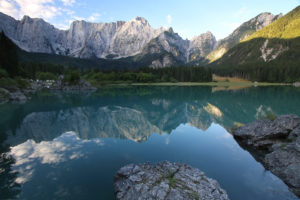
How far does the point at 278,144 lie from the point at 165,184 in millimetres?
11967

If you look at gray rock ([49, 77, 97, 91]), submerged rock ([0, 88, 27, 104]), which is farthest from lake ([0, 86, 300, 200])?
gray rock ([49, 77, 97, 91])

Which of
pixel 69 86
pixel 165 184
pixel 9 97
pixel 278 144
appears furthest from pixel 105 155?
pixel 69 86

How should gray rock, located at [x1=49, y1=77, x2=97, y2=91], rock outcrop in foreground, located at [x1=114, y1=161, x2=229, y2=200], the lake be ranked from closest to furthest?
rock outcrop in foreground, located at [x1=114, y1=161, x2=229, y2=200]
the lake
gray rock, located at [x1=49, y1=77, x2=97, y2=91]

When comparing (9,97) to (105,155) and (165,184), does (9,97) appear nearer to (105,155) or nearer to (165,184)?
(105,155)

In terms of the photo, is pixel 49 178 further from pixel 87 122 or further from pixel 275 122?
pixel 275 122

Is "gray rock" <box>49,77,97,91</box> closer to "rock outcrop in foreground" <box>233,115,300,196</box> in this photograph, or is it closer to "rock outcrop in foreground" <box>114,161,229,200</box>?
"rock outcrop in foreground" <box>233,115,300,196</box>

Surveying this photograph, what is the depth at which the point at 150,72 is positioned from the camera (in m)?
157

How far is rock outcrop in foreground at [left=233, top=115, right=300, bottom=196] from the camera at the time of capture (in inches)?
427

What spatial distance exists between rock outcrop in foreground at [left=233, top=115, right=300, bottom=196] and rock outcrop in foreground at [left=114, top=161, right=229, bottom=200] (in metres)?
5.74

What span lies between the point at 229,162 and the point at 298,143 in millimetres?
4937

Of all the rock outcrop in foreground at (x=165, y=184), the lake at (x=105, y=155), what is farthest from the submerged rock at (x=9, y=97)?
the rock outcrop in foreground at (x=165, y=184)

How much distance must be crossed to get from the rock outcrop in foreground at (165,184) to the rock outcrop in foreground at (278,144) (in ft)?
18.8

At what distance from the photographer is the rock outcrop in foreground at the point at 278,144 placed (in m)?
10.8

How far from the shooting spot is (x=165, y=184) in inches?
314
